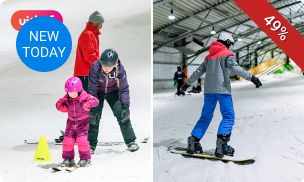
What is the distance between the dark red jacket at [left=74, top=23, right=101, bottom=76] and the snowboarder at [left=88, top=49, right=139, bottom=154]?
0.21 m

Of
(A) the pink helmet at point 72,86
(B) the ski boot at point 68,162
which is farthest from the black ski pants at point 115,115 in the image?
(A) the pink helmet at point 72,86

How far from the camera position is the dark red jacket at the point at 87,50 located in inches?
97.0

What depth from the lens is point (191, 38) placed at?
13367mm

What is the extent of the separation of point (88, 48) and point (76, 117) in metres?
0.87

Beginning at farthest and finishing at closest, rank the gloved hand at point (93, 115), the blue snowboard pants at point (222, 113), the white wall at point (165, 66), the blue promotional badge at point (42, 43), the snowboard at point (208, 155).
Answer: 1. the white wall at point (165, 66)
2. the blue promotional badge at point (42, 43)
3. the gloved hand at point (93, 115)
4. the blue snowboard pants at point (222, 113)
5. the snowboard at point (208, 155)

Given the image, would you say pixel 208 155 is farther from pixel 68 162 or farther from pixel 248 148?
pixel 68 162

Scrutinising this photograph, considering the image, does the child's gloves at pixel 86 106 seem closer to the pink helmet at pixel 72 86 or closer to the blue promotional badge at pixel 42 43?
the pink helmet at pixel 72 86

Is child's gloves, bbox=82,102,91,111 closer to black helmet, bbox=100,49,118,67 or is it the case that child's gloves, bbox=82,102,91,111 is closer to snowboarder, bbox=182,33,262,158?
black helmet, bbox=100,49,118,67

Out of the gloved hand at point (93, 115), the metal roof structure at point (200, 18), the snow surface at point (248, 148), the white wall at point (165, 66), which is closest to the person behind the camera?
the snow surface at point (248, 148)

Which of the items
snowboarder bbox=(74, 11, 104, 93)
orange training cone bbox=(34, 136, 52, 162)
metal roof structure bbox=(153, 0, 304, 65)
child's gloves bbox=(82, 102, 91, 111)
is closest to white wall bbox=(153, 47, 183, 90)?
metal roof structure bbox=(153, 0, 304, 65)

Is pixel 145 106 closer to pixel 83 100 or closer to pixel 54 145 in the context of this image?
pixel 54 145

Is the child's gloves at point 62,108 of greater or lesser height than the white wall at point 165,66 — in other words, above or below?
below

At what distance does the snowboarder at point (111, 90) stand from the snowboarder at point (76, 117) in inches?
9.7

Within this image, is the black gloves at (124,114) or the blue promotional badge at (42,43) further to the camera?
the blue promotional badge at (42,43)
